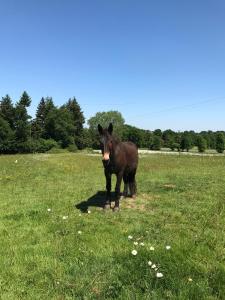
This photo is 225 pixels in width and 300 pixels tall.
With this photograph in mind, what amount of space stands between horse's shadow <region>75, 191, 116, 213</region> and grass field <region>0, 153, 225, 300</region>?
0.04 meters

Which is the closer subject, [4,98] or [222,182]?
[222,182]

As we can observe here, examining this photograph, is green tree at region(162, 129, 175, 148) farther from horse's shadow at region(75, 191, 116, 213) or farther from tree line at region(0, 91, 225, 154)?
horse's shadow at region(75, 191, 116, 213)

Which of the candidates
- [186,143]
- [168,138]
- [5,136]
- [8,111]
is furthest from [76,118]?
[168,138]

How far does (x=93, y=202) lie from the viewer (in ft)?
42.3

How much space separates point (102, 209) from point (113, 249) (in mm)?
3925

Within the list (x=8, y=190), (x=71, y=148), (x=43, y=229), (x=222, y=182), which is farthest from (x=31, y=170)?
(x=71, y=148)

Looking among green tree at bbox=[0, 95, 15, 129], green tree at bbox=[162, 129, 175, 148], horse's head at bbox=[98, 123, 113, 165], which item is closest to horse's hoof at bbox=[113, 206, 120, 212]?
horse's head at bbox=[98, 123, 113, 165]

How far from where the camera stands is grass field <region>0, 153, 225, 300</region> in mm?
6074

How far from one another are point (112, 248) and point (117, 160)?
416cm

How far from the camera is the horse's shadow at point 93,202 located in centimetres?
1201

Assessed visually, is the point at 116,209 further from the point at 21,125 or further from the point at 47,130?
the point at 47,130

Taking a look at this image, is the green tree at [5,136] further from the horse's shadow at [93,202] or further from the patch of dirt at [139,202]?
the patch of dirt at [139,202]

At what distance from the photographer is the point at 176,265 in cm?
671

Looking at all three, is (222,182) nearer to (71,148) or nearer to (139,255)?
(139,255)
